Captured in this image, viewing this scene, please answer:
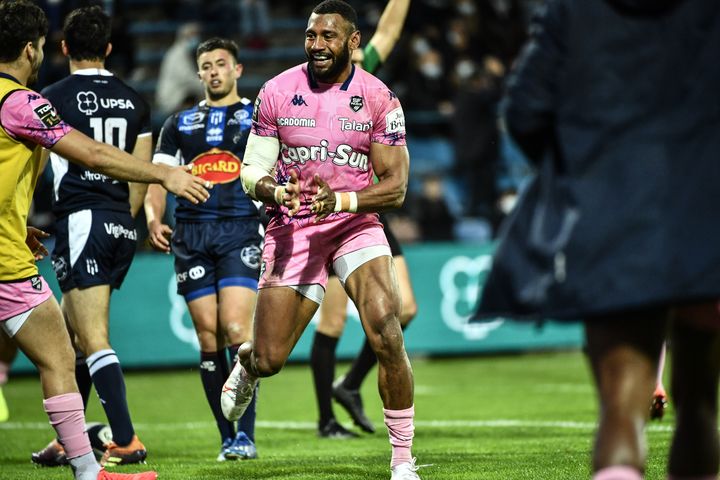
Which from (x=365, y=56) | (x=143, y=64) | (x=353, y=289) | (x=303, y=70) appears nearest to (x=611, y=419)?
(x=353, y=289)

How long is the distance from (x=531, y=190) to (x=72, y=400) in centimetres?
272

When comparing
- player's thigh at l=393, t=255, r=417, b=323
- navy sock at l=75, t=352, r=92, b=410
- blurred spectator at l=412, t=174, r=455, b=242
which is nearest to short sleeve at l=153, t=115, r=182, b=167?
navy sock at l=75, t=352, r=92, b=410

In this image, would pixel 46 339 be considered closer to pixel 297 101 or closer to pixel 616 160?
pixel 297 101

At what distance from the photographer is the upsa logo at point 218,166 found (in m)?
7.68

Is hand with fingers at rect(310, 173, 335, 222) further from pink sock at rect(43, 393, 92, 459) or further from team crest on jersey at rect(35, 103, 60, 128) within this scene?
pink sock at rect(43, 393, 92, 459)

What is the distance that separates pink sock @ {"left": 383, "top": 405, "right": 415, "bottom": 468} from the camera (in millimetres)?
5895

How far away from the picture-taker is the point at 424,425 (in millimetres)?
9539

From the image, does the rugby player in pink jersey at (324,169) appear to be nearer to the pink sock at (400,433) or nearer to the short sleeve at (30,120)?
the pink sock at (400,433)

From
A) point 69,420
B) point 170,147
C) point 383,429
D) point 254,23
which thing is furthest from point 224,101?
point 254,23

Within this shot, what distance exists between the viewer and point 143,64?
20.9 metres

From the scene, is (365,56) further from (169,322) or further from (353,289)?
(169,322)

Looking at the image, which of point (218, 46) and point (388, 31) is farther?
point (388, 31)

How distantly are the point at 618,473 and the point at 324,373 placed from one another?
5355 millimetres

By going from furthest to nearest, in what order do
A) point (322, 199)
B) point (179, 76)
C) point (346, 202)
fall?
point (179, 76)
point (346, 202)
point (322, 199)
